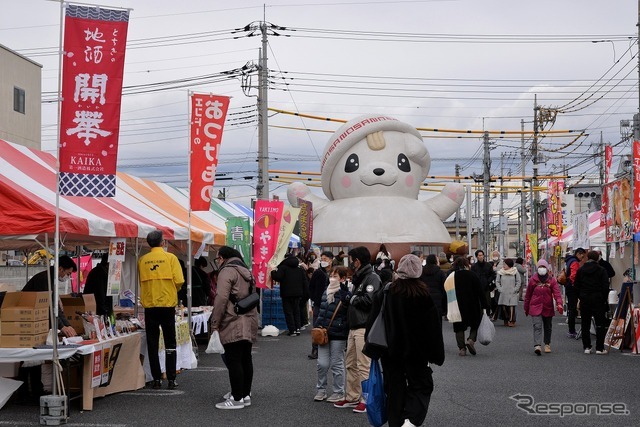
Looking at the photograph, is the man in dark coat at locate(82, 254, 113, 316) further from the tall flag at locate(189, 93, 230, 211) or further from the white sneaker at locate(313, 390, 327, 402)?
the white sneaker at locate(313, 390, 327, 402)

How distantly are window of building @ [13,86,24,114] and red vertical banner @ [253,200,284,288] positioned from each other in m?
21.7

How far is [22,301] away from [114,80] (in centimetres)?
242

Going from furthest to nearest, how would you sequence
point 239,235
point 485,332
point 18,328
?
point 239,235 < point 485,332 < point 18,328

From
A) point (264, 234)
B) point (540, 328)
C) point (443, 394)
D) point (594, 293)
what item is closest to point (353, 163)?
point (264, 234)

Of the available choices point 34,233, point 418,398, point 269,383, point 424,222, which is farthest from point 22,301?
point 424,222

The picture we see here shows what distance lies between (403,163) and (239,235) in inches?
352

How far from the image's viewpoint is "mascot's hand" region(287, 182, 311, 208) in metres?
25.7

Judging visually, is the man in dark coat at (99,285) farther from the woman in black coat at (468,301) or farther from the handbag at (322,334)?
the woman in black coat at (468,301)

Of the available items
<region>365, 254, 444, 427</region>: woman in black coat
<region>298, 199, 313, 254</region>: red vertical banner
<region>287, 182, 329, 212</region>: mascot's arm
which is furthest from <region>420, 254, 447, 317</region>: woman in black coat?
<region>287, 182, 329, 212</region>: mascot's arm

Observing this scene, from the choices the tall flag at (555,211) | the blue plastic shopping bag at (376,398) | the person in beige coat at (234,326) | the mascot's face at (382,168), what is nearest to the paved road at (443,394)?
the person in beige coat at (234,326)

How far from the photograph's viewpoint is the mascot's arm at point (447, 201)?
25781mm

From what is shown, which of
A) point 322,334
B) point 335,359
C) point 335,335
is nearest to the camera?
point 322,334

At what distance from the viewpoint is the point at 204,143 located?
45.4 ft

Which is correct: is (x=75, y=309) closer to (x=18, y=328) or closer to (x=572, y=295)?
(x=18, y=328)
